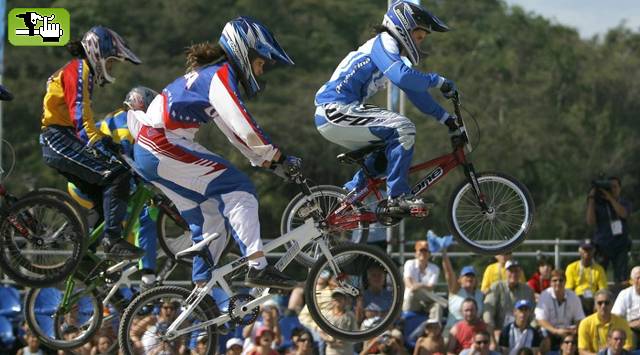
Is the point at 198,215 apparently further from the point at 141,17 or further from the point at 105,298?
the point at 141,17

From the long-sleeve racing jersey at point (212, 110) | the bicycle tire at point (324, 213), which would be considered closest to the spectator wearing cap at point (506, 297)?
the bicycle tire at point (324, 213)

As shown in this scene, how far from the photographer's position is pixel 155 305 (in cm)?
1378

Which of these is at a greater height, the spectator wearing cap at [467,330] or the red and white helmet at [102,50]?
the red and white helmet at [102,50]

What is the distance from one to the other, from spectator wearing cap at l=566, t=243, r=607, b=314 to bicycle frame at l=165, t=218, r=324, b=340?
6739 millimetres

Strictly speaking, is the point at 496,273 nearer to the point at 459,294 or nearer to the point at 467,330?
the point at 459,294

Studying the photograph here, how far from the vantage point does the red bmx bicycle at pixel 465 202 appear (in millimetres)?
14703

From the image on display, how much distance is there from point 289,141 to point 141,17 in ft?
26.5

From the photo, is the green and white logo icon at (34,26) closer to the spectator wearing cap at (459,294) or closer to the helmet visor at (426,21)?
the spectator wearing cap at (459,294)

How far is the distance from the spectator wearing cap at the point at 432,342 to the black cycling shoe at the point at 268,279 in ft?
17.7

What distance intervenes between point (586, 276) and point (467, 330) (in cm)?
210

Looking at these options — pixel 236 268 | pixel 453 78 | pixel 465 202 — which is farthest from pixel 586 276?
pixel 453 78

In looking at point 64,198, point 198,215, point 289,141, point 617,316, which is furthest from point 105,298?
point 289,141

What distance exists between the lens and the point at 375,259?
1373 centimetres

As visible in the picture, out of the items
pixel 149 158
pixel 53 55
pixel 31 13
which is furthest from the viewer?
pixel 53 55
